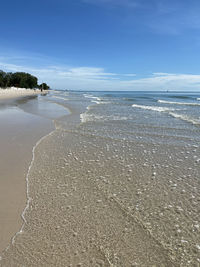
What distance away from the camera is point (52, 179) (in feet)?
16.2

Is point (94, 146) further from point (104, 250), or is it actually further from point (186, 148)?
point (104, 250)

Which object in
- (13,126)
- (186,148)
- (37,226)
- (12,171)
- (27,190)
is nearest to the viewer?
(37,226)

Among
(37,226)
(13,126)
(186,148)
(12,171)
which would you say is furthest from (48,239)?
(13,126)

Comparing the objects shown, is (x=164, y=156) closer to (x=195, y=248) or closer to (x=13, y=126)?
(x=195, y=248)

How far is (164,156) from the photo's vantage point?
678 cm

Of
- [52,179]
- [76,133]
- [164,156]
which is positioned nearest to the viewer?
[52,179]

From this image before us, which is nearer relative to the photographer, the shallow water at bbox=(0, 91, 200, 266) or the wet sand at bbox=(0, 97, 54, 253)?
the shallow water at bbox=(0, 91, 200, 266)

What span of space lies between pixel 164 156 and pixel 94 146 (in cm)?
278

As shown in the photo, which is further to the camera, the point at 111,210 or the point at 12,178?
the point at 12,178

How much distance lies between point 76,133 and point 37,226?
7.00m

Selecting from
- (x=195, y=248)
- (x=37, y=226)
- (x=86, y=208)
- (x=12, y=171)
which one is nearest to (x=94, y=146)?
(x=12, y=171)

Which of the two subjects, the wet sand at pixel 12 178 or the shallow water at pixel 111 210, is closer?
the shallow water at pixel 111 210

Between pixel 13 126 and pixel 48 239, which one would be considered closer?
pixel 48 239

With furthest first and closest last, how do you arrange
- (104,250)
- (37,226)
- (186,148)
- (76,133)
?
(76,133) → (186,148) → (37,226) → (104,250)
